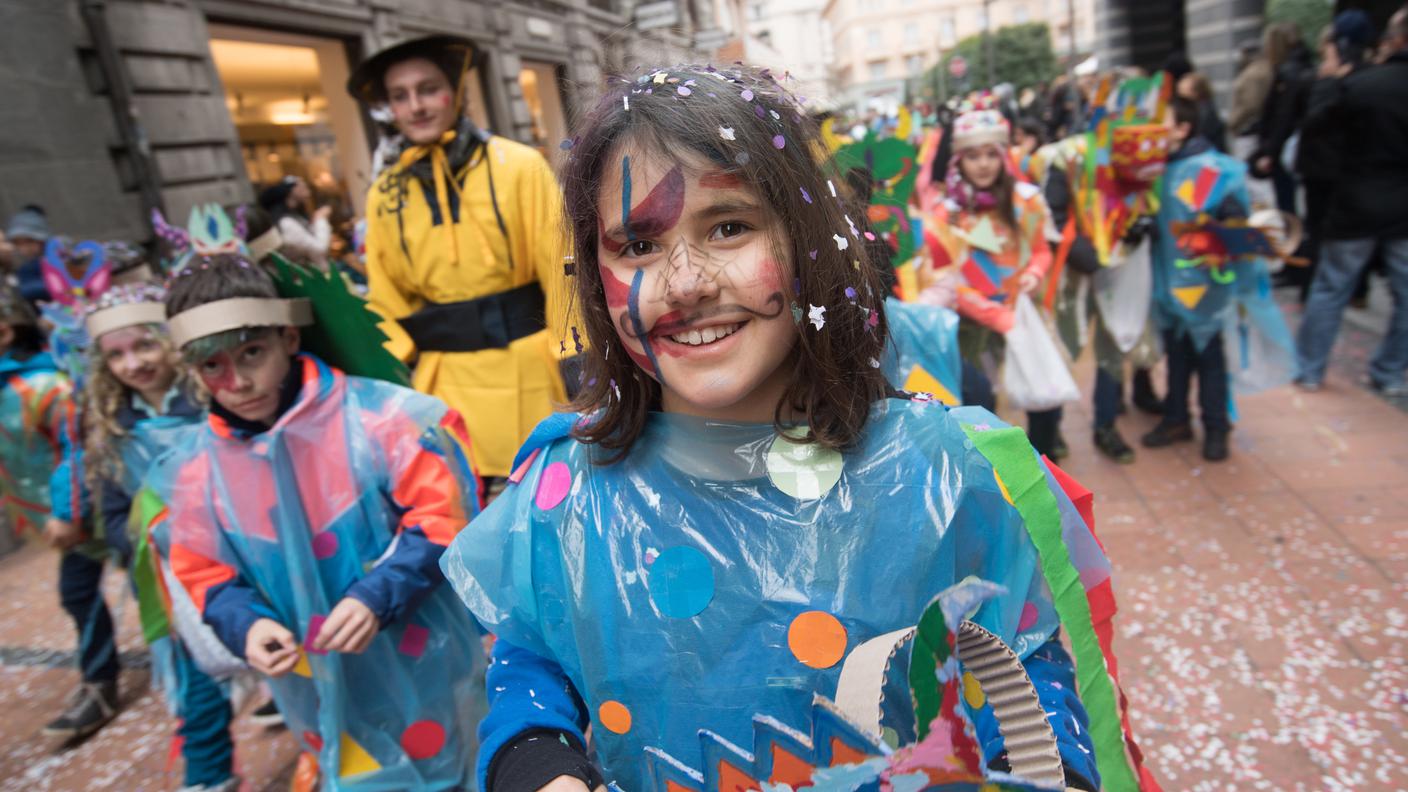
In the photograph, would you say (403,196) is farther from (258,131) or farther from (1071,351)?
(258,131)

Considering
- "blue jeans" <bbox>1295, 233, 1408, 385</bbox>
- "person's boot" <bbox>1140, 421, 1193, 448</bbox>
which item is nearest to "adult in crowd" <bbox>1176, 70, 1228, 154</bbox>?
"blue jeans" <bbox>1295, 233, 1408, 385</bbox>

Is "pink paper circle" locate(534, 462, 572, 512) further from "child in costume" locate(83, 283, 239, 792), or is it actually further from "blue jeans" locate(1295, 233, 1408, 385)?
"blue jeans" locate(1295, 233, 1408, 385)

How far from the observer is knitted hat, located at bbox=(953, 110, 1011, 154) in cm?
368

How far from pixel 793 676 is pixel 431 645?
4.25 feet

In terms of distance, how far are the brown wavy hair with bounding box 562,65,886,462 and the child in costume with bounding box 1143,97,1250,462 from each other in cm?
361

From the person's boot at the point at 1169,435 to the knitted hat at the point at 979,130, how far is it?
1.85m

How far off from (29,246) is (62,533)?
315 cm

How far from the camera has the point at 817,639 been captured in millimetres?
1028

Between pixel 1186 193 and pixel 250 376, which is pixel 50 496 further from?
pixel 1186 193

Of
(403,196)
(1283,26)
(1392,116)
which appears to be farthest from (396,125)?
(1283,26)

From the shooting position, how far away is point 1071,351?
4.52 meters

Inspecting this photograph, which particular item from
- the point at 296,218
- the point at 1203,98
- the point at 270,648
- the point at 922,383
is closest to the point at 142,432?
the point at 270,648

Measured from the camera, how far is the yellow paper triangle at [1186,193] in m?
4.10

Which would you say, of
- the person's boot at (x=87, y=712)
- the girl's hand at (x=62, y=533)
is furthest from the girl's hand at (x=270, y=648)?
the person's boot at (x=87, y=712)
